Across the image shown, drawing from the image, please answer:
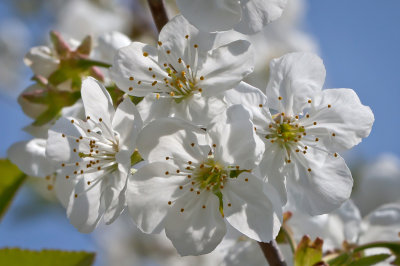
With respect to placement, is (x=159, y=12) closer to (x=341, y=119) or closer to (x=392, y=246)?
(x=341, y=119)

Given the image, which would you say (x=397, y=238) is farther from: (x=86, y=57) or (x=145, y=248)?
(x=145, y=248)

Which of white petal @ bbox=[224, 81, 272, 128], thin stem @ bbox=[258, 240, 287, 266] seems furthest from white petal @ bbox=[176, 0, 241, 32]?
thin stem @ bbox=[258, 240, 287, 266]

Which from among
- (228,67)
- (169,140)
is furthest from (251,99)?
(169,140)

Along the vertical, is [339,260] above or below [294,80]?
below

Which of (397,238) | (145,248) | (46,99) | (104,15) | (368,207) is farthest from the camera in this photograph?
(145,248)

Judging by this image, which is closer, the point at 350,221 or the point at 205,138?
the point at 205,138

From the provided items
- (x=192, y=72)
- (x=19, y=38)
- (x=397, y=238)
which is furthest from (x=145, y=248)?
(x=192, y=72)

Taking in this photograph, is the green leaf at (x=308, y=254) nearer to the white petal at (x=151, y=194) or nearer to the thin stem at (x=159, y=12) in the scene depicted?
the white petal at (x=151, y=194)
